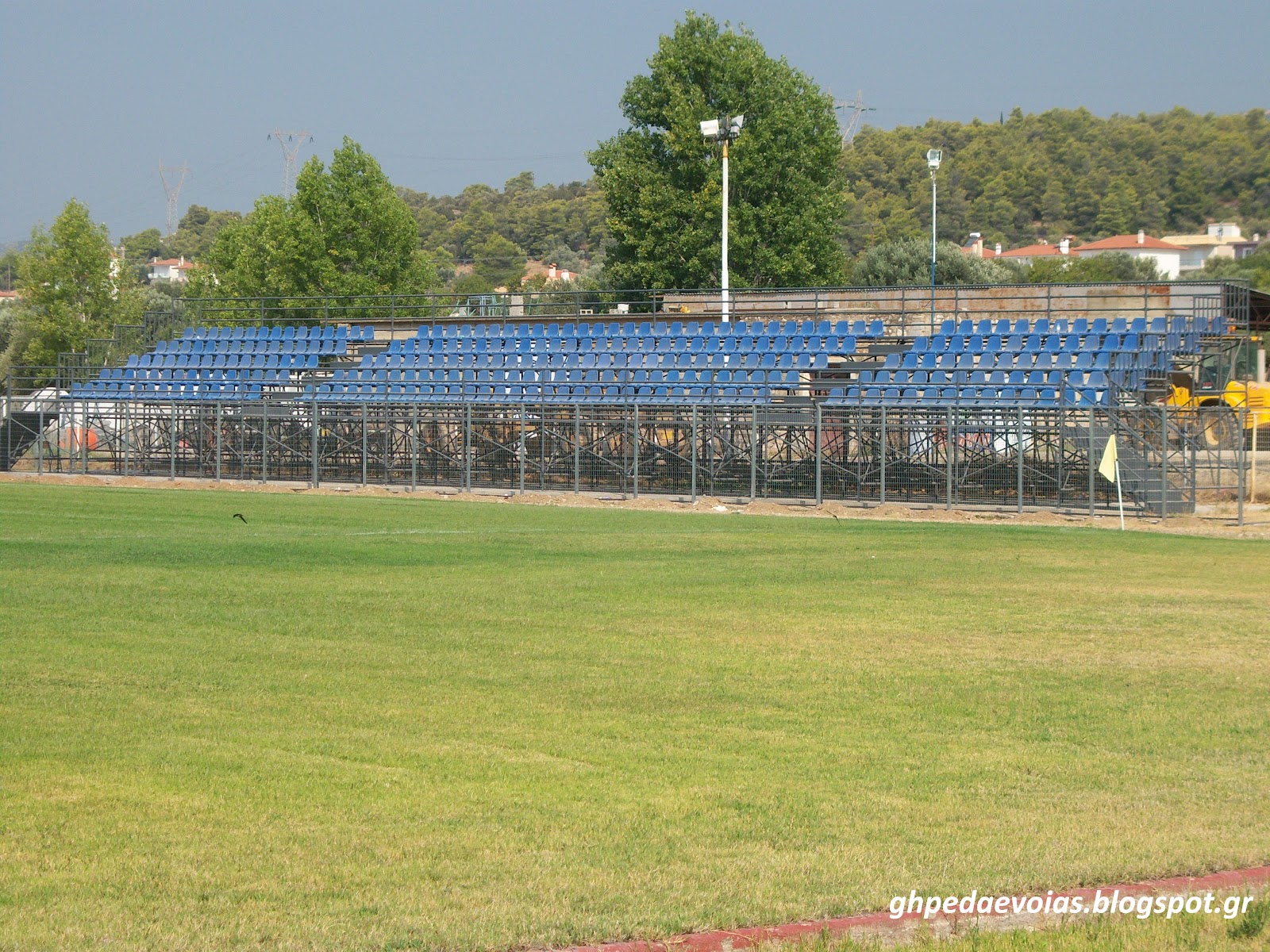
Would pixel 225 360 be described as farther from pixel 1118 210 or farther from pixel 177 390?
pixel 1118 210

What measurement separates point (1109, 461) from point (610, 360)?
50.8 ft

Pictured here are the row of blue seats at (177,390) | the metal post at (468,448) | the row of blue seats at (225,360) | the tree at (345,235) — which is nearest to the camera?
the metal post at (468,448)

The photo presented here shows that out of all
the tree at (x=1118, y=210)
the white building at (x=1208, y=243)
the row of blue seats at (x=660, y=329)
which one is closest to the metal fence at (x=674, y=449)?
the row of blue seats at (x=660, y=329)

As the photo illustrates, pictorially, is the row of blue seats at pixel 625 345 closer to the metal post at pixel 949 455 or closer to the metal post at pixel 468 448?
the metal post at pixel 468 448

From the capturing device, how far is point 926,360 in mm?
32219

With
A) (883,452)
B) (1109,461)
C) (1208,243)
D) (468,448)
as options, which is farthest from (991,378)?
(1208,243)

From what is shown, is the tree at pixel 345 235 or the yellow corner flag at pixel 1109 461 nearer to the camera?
the yellow corner flag at pixel 1109 461

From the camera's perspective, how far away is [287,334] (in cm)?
4331

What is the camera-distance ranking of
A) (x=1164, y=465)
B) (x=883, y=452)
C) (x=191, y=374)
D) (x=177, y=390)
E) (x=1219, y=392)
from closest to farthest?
(x=1164, y=465)
(x=883, y=452)
(x=1219, y=392)
(x=177, y=390)
(x=191, y=374)

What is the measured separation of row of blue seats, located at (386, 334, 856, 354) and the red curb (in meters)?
29.1

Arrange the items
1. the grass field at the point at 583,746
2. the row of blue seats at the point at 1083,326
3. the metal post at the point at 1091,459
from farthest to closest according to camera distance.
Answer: the row of blue seats at the point at 1083,326 < the metal post at the point at 1091,459 < the grass field at the point at 583,746

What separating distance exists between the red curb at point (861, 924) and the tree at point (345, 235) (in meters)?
61.2

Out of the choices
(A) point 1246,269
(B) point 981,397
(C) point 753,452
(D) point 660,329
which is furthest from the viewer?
(A) point 1246,269

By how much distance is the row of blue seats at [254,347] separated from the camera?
4156cm
